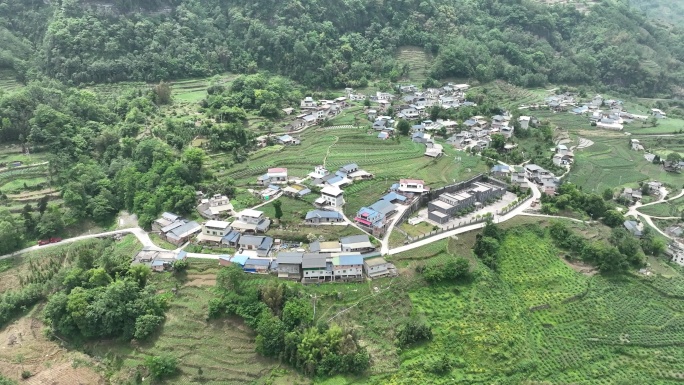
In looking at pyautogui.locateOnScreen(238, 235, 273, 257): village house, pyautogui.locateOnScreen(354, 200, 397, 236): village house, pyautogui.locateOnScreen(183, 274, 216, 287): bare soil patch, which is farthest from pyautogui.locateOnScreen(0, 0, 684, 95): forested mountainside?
pyautogui.locateOnScreen(183, 274, 216, 287): bare soil patch

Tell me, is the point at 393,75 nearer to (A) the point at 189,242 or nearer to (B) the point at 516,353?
(A) the point at 189,242

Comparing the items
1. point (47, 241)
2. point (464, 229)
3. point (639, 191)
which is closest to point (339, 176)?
point (464, 229)

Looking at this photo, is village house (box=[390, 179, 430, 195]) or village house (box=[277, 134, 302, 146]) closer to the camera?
village house (box=[390, 179, 430, 195])

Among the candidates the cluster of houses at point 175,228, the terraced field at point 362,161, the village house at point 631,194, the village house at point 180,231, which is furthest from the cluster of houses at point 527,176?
the cluster of houses at point 175,228

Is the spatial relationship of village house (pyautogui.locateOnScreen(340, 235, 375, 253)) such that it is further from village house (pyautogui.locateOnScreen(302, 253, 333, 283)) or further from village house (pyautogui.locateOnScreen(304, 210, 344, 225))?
village house (pyautogui.locateOnScreen(304, 210, 344, 225))

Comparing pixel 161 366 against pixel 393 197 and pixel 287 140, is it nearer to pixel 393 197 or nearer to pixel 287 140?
pixel 393 197

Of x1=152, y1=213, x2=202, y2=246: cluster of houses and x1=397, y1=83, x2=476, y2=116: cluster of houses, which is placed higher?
x1=397, y1=83, x2=476, y2=116: cluster of houses

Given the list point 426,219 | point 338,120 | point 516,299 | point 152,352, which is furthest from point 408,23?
point 152,352
